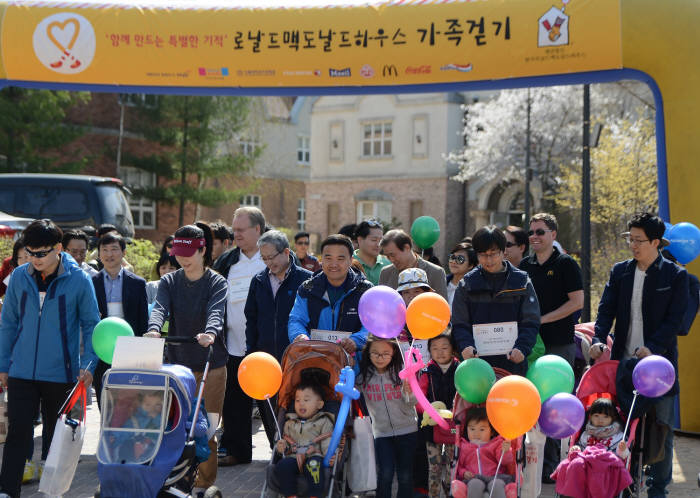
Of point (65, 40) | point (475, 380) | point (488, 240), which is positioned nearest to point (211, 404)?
point (475, 380)

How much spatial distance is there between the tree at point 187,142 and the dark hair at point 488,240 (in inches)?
1115

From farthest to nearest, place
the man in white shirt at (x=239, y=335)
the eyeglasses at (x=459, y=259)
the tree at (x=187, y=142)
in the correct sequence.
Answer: the tree at (x=187, y=142)
the eyeglasses at (x=459, y=259)
the man in white shirt at (x=239, y=335)

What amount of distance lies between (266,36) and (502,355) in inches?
191

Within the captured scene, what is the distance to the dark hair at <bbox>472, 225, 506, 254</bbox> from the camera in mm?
6066

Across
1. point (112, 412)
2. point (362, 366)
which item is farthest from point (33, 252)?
point (362, 366)

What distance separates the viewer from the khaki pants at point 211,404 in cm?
635

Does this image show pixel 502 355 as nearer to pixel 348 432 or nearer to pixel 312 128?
pixel 348 432

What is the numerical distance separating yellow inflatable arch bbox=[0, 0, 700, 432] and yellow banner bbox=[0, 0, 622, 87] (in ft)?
0.04

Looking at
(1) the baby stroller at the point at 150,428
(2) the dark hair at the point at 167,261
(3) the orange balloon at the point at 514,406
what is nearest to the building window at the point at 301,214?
(2) the dark hair at the point at 167,261

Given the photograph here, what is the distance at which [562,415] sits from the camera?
5.27m

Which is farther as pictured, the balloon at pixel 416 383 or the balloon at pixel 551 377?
the balloon at pixel 416 383

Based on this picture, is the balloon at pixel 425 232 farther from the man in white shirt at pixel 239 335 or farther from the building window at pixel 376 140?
the building window at pixel 376 140

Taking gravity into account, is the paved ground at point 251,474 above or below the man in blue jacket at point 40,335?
below

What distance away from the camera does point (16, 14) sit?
949 centimetres
